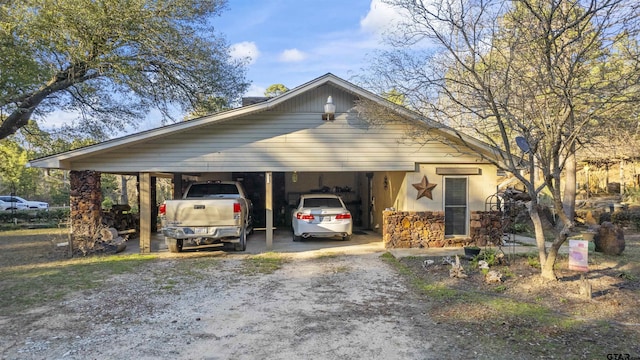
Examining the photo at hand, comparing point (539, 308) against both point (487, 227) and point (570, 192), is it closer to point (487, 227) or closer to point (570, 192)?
point (487, 227)

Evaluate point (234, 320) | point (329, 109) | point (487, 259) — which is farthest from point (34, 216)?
point (487, 259)

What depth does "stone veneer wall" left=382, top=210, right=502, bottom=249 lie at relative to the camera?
1070 centimetres

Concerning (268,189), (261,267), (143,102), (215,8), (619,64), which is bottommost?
(261,267)

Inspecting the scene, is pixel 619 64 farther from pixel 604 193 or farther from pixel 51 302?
pixel 604 193

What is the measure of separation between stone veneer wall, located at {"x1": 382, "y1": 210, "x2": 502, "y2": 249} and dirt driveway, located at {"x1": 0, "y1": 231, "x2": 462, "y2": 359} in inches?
106

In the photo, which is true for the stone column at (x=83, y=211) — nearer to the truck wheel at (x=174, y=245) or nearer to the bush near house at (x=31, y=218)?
the truck wheel at (x=174, y=245)

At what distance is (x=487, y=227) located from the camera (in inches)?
430

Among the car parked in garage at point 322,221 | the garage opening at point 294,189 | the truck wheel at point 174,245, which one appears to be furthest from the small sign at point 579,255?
the garage opening at point 294,189

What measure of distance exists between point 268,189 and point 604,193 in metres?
22.7

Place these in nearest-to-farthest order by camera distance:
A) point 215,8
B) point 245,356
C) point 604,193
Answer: point 245,356, point 215,8, point 604,193

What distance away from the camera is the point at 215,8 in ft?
45.2

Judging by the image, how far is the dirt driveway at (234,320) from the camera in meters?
4.18

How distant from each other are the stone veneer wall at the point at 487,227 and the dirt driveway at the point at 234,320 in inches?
157

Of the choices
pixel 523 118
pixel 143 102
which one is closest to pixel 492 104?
pixel 523 118
